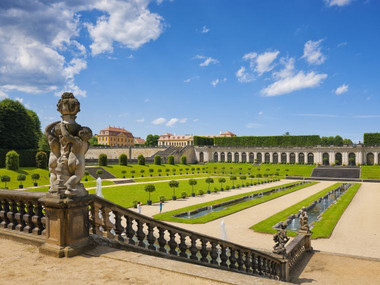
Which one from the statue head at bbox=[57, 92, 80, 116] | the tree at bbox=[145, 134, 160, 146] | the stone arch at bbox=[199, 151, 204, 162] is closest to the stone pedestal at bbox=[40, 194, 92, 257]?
the statue head at bbox=[57, 92, 80, 116]

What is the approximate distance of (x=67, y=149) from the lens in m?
5.46

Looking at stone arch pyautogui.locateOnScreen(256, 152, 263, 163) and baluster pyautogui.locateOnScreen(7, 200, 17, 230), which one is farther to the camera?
A: stone arch pyautogui.locateOnScreen(256, 152, 263, 163)

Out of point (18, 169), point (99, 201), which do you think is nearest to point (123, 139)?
point (18, 169)

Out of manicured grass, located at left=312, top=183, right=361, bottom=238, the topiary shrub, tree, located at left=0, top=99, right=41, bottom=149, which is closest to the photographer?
manicured grass, located at left=312, top=183, right=361, bottom=238

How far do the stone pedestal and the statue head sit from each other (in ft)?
5.25

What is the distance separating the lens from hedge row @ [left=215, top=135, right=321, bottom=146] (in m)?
92.7

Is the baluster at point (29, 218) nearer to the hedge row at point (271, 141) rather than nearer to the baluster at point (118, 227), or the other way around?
the baluster at point (118, 227)

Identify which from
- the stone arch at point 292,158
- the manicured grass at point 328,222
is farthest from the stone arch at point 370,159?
the manicured grass at point 328,222

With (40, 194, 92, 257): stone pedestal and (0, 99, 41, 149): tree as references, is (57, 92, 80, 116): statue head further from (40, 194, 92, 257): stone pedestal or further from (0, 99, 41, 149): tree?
(0, 99, 41, 149): tree

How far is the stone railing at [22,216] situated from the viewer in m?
6.18

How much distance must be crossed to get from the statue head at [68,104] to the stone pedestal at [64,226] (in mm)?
1599

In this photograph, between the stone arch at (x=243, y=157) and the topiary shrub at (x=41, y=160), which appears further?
the stone arch at (x=243, y=157)

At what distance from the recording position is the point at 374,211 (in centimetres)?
2570

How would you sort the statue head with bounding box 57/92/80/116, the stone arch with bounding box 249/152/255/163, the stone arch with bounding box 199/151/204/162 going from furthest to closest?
the stone arch with bounding box 199/151/204/162 → the stone arch with bounding box 249/152/255/163 → the statue head with bounding box 57/92/80/116
